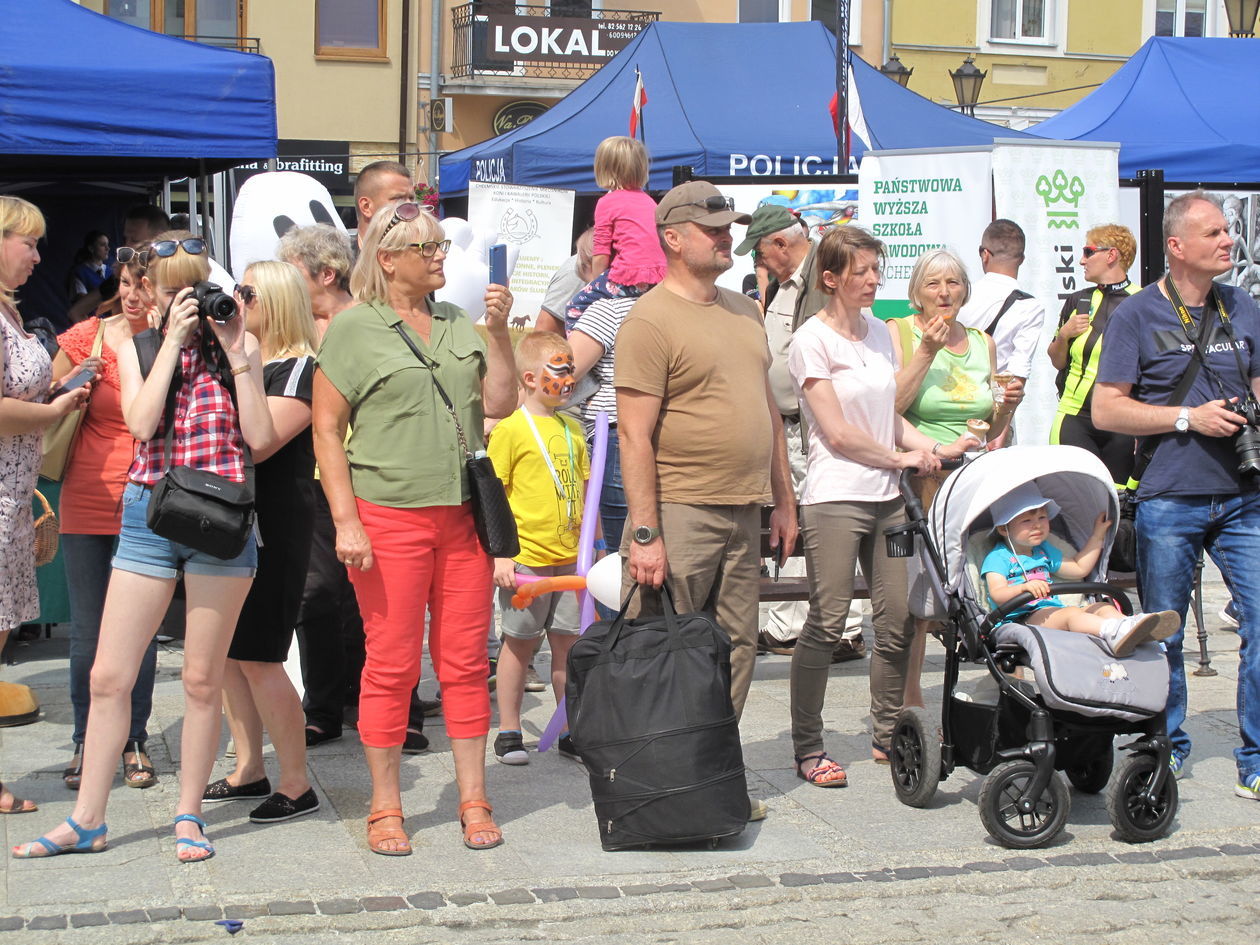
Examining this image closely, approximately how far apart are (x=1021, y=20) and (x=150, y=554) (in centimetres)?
2847

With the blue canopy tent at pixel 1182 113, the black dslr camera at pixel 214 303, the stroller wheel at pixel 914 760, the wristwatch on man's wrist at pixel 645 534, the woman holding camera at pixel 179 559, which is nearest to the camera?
the black dslr camera at pixel 214 303

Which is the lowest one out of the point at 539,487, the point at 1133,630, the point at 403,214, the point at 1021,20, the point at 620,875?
the point at 620,875

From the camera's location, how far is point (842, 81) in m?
11.2

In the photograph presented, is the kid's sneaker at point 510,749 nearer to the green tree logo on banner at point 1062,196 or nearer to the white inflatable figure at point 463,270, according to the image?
the white inflatable figure at point 463,270

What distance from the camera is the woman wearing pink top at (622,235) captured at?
5891 millimetres

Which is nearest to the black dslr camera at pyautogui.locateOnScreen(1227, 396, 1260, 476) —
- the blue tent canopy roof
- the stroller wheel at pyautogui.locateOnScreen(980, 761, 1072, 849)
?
the stroller wheel at pyautogui.locateOnScreen(980, 761, 1072, 849)

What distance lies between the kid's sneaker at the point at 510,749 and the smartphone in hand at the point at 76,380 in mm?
1990

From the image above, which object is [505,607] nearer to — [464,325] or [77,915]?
[464,325]

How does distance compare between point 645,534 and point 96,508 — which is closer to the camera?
point 645,534

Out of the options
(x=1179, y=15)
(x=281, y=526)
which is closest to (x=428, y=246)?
(x=281, y=526)

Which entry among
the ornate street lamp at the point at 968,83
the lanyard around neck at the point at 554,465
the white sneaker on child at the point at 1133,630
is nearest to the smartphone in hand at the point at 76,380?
the lanyard around neck at the point at 554,465

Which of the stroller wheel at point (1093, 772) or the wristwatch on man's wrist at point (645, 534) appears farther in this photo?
the stroller wheel at point (1093, 772)

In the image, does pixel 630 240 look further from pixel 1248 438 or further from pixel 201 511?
pixel 1248 438

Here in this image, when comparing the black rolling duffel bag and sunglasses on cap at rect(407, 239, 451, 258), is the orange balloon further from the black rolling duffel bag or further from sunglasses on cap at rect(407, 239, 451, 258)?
sunglasses on cap at rect(407, 239, 451, 258)
